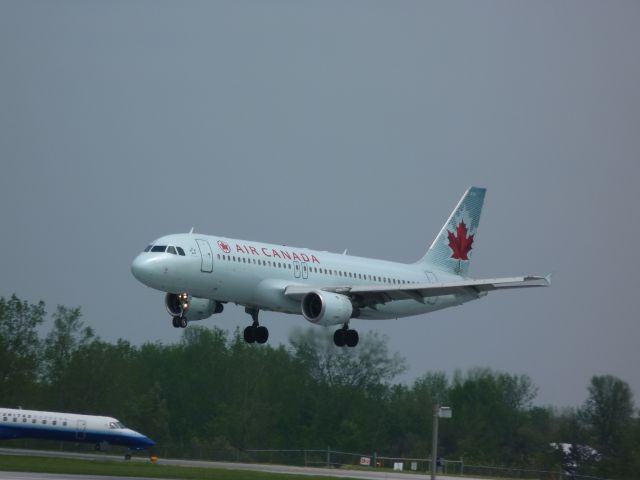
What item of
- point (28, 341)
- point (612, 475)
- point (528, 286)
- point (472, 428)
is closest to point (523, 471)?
point (612, 475)

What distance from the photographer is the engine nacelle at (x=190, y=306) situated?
70.1m

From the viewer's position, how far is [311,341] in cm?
9762

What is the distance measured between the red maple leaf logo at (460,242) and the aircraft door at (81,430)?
1053 inches

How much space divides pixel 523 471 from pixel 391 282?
2012 centimetres

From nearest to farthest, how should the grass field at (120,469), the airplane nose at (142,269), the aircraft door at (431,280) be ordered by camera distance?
1. the airplane nose at (142,269)
2. the grass field at (120,469)
3. the aircraft door at (431,280)

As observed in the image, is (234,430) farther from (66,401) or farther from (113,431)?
(113,431)

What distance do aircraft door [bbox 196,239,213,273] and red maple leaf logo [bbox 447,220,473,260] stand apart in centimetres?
2271

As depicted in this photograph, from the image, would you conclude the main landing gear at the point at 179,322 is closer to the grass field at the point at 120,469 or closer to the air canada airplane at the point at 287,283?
the air canada airplane at the point at 287,283

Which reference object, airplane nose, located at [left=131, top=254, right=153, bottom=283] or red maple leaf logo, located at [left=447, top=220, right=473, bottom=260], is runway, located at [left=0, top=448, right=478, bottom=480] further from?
airplane nose, located at [left=131, top=254, right=153, bottom=283]

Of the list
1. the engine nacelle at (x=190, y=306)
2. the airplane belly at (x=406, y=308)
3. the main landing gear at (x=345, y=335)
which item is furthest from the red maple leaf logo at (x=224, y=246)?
the airplane belly at (x=406, y=308)

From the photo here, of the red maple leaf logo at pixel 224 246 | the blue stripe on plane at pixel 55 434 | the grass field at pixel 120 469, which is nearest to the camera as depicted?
the red maple leaf logo at pixel 224 246

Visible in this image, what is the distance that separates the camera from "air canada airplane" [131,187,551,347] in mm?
66562

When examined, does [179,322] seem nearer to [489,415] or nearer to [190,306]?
[190,306]

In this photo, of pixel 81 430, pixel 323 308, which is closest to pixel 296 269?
pixel 323 308
